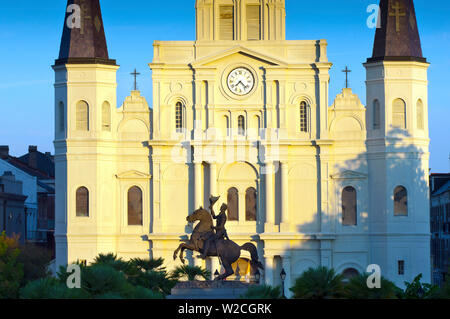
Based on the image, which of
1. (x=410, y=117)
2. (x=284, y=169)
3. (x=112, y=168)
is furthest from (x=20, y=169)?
(x=410, y=117)

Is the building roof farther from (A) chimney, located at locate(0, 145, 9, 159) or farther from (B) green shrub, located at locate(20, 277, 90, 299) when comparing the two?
(B) green shrub, located at locate(20, 277, 90, 299)

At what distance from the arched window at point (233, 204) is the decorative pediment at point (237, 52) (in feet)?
26.1

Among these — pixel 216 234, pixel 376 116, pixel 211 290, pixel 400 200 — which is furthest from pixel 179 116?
pixel 211 290

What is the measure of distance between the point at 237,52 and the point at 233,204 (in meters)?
9.31

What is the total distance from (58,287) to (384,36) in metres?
40.3

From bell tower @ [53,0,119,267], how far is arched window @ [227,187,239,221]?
7.23 m

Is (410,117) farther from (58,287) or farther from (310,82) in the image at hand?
(58,287)

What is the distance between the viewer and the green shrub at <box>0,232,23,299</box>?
53.0m

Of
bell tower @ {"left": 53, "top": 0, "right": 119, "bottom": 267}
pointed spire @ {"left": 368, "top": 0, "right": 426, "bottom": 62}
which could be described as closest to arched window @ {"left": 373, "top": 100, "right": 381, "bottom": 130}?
pointed spire @ {"left": 368, "top": 0, "right": 426, "bottom": 62}

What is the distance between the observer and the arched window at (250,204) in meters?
77.9

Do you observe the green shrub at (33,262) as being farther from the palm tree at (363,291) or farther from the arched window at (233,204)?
the palm tree at (363,291)

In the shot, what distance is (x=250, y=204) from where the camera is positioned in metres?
78.0

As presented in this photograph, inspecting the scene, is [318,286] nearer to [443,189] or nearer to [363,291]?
[363,291]

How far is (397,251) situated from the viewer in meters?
75.1
